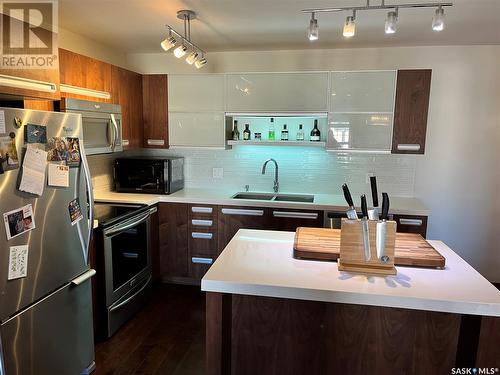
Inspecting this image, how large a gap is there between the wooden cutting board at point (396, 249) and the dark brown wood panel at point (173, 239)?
1.81 meters

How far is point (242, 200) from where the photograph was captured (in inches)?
135

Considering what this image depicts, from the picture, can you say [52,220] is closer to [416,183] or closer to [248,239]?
[248,239]

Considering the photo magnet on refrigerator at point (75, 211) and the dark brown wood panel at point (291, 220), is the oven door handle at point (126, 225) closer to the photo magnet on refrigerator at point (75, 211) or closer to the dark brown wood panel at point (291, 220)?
the photo magnet on refrigerator at point (75, 211)

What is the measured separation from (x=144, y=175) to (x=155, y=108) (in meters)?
0.72

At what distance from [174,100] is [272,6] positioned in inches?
63.9

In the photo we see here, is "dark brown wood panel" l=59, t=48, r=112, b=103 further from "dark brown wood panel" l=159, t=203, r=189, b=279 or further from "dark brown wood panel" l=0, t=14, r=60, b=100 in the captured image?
"dark brown wood panel" l=159, t=203, r=189, b=279

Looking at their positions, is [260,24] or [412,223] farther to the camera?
[412,223]

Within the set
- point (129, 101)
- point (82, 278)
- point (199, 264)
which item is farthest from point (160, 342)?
point (129, 101)

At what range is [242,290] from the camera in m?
1.48

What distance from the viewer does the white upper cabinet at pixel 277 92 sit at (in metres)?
3.42

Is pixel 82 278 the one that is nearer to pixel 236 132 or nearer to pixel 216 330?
pixel 216 330

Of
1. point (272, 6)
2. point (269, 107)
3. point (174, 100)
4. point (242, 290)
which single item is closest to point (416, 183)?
point (269, 107)

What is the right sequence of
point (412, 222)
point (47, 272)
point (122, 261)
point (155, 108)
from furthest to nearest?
point (155, 108) < point (412, 222) < point (122, 261) < point (47, 272)

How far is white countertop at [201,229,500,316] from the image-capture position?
1.36 m
